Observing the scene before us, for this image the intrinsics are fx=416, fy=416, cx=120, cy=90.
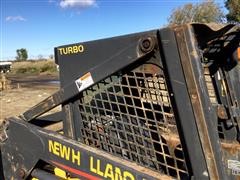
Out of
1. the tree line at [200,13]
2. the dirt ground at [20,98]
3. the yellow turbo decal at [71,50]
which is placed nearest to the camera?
the yellow turbo decal at [71,50]

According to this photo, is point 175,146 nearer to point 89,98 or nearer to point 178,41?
point 89,98

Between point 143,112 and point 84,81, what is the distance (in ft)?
1.49

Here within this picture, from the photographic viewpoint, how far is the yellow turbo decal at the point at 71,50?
2884mm

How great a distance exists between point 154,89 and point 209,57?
637mm

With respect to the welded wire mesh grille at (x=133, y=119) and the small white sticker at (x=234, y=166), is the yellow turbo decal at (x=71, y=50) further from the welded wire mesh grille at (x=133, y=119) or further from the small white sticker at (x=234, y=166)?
the small white sticker at (x=234, y=166)

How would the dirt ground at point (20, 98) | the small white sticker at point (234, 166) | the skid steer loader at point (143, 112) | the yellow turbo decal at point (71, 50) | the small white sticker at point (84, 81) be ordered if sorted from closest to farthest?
the skid steer loader at point (143, 112) → the small white sticker at point (234, 166) → the small white sticker at point (84, 81) → the yellow turbo decal at point (71, 50) → the dirt ground at point (20, 98)

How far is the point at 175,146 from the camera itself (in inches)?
111

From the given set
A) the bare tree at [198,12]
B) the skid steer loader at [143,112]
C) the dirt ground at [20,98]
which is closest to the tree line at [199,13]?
the bare tree at [198,12]

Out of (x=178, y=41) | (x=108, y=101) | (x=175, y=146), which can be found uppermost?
(x=178, y=41)

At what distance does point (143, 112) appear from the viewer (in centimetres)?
271

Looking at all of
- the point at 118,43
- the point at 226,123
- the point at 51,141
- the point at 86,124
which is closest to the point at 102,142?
the point at 86,124

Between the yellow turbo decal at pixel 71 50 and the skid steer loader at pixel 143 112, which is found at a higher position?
the yellow turbo decal at pixel 71 50

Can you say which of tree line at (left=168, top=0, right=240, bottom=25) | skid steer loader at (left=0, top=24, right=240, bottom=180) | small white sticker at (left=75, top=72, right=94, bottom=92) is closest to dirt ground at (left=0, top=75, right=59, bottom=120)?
skid steer loader at (left=0, top=24, right=240, bottom=180)

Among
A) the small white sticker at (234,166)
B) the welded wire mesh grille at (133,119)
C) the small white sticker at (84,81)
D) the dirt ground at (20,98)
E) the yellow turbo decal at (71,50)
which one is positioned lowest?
the dirt ground at (20,98)
